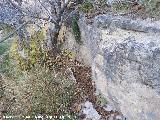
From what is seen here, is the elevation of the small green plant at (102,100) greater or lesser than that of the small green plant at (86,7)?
lesser

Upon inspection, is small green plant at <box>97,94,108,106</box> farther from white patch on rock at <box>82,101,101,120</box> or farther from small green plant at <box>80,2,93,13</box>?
small green plant at <box>80,2,93,13</box>

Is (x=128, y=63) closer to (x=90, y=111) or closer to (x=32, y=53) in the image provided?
(x=90, y=111)

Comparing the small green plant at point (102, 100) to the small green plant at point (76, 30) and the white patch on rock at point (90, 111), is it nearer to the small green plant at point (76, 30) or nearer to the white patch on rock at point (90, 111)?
the white patch on rock at point (90, 111)

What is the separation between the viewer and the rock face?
582cm

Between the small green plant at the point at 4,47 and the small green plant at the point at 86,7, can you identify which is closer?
the small green plant at the point at 86,7

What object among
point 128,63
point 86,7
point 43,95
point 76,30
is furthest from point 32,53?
point 128,63

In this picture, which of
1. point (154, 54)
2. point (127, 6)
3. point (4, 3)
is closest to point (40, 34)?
point (4, 3)

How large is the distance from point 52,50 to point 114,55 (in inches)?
102

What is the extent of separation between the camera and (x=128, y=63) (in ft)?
20.3

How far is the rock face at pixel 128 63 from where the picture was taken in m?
5.82

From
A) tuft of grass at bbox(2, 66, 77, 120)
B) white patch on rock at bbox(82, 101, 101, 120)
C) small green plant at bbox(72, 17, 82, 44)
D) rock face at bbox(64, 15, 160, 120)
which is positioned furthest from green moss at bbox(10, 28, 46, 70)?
white patch on rock at bbox(82, 101, 101, 120)

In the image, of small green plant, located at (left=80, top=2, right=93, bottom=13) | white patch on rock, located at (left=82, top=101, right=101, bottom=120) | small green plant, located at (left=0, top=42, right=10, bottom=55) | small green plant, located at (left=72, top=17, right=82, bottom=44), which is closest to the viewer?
white patch on rock, located at (left=82, top=101, right=101, bottom=120)

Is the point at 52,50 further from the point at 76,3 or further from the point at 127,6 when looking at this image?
the point at 127,6

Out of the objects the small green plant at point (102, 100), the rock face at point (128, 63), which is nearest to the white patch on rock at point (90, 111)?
the small green plant at point (102, 100)
